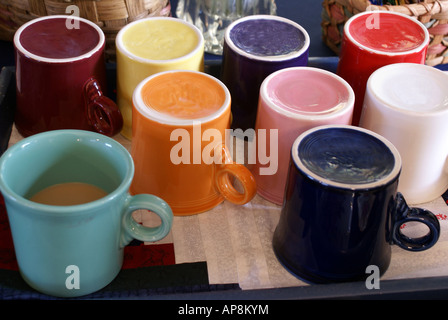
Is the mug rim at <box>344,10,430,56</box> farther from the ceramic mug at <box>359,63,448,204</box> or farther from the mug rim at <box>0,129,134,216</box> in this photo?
the mug rim at <box>0,129,134,216</box>

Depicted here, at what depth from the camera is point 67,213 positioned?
0.44 metres

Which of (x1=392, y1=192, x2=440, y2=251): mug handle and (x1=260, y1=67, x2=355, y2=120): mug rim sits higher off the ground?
(x1=260, y1=67, x2=355, y2=120): mug rim

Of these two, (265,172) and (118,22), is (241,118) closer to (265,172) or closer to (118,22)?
(265,172)

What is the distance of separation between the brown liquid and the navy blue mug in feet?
0.58

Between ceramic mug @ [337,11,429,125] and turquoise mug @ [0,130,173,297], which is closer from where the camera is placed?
turquoise mug @ [0,130,173,297]

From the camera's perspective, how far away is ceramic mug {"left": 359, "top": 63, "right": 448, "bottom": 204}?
1.86 feet

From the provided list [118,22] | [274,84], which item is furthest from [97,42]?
[274,84]

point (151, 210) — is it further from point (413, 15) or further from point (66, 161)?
point (413, 15)

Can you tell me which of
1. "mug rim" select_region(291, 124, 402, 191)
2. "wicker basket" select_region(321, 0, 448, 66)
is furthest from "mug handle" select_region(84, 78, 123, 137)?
"wicker basket" select_region(321, 0, 448, 66)

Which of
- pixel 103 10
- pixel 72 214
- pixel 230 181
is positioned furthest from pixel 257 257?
pixel 103 10

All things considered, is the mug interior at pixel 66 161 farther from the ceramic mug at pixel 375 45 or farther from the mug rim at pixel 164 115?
the ceramic mug at pixel 375 45

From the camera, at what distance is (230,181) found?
610mm

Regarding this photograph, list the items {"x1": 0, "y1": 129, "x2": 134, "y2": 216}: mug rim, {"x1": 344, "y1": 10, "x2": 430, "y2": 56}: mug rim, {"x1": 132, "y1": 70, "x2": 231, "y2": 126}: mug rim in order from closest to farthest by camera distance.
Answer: {"x1": 0, "y1": 129, "x2": 134, "y2": 216}: mug rim
{"x1": 132, "y1": 70, "x2": 231, "y2": 126}: mug rim
{"x1": 344, "y1": 10, "x2": 430, "y2": 56}: mug rim

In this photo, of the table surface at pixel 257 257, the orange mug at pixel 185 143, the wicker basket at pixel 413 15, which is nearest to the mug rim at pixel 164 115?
the orange mug at pixel 185 143
